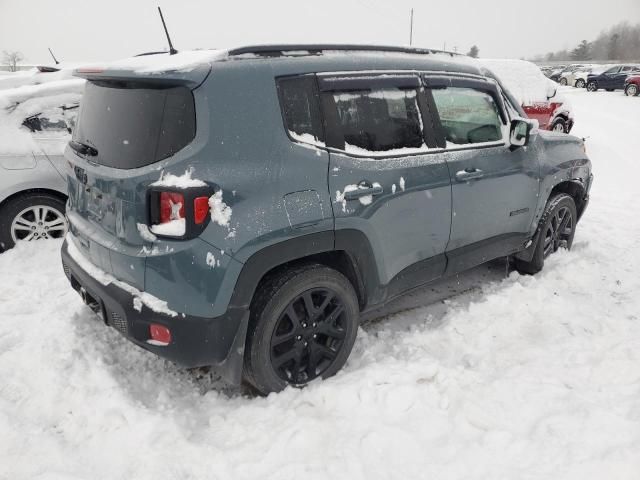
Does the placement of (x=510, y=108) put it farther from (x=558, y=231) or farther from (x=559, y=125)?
(x=559, y=125)

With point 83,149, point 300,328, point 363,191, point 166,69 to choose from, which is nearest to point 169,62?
point 166,69

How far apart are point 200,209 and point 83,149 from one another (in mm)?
1033

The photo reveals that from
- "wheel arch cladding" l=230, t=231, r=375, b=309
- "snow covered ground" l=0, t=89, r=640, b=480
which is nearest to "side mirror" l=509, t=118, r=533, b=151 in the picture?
"snow covered ground" l=0, t=89, r=640, b=480

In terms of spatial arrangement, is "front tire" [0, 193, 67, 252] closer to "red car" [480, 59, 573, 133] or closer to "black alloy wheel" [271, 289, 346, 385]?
"black alloy wheel" [271, 289, 346, 385]

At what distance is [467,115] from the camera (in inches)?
142

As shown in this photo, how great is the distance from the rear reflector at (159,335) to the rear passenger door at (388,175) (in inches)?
39.0

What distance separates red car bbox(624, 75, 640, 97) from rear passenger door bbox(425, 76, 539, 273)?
88.6 ft

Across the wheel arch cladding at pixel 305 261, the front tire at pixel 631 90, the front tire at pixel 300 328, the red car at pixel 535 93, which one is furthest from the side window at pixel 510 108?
the front tire at pixel 631 90

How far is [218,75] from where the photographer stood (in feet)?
7.69

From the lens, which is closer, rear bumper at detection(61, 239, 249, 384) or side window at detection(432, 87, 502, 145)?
rear bumper at detection(61, 239, 249, 384)

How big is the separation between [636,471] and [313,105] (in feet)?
7.49

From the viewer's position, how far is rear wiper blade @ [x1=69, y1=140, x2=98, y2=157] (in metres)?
2.69

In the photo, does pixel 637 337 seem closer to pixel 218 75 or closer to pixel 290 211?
pixel 290 211

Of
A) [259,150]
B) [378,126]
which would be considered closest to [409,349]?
[378,126]
